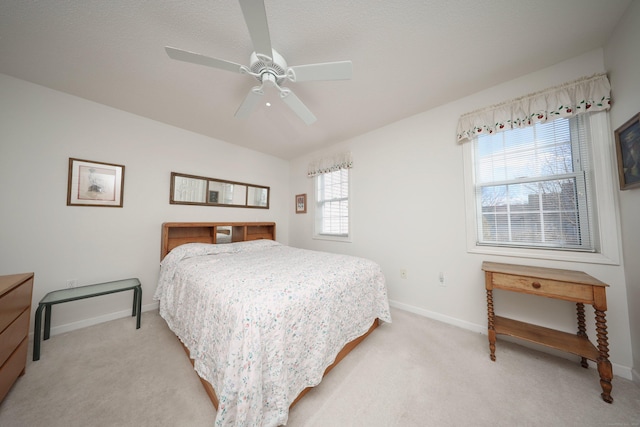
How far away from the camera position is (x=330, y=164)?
3.57m

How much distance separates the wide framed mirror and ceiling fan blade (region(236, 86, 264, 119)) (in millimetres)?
1684

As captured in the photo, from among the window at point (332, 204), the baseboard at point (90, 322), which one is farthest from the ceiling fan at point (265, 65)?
the baseboard at point (90, 322)

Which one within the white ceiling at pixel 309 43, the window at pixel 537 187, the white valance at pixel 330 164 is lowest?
the window at pixel 537 187

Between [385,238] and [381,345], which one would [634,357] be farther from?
[385,238]

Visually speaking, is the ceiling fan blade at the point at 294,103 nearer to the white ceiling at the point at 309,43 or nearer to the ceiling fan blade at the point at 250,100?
the ceiling fan blade at the point at 250,100

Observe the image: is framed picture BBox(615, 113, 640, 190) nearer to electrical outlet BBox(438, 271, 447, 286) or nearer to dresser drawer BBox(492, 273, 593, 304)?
dresser drawer BBox(492, 273, 593, 304)

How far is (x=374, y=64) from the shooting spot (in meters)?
1.80

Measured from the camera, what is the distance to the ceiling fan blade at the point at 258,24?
101 centimetres

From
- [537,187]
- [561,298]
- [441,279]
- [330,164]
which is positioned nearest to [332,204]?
[330,164]

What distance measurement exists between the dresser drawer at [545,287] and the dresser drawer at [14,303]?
3.61 metres

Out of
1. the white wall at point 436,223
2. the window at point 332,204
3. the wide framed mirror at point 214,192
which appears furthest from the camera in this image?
the window at point 332,204

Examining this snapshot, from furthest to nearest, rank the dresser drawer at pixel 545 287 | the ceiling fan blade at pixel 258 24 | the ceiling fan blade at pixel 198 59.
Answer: the dresser drawer at pixel 545 287
the ceiling fan blade at pixel 198 59
the ceiling fan blade at pixel 258 24

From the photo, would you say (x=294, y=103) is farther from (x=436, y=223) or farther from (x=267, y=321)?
(x=436, y=223)

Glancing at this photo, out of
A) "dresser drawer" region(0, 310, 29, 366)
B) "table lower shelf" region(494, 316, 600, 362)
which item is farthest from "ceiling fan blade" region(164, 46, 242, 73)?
"table lower shelf" region(494, 316, 600, 362)
